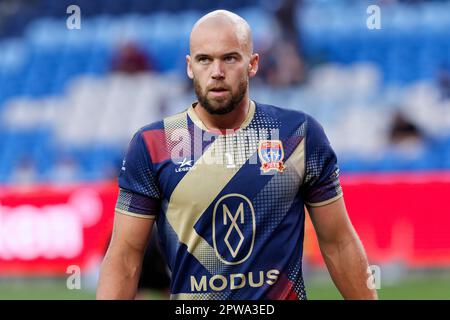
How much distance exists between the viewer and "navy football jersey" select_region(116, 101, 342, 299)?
4.67 meters

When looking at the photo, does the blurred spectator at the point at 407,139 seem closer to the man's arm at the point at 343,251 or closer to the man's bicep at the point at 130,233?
the man's arm at the point at 343,251

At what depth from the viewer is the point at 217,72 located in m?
4.62

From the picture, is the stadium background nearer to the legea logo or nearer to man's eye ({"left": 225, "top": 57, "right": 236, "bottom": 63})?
the legea logo

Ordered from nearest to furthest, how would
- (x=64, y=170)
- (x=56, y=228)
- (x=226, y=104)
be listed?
(x=226, y=104) < (x=56, y=228) < (x=64, y=170)

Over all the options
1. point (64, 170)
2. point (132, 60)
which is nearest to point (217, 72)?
point (64, 170)

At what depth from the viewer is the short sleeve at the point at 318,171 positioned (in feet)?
15.8

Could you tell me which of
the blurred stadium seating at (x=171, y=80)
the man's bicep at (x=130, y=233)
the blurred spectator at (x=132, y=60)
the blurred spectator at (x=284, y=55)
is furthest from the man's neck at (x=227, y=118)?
the blurred spectator at (x=132, y=60)

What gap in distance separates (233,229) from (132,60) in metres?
16.1

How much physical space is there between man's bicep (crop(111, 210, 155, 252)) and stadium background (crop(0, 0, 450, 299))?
8.80 meters

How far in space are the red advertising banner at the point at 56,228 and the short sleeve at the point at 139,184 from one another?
9718mm

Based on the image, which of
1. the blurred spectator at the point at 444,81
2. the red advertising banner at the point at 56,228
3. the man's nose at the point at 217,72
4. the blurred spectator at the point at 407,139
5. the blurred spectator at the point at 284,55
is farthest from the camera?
the blurred spectator at the point at 284,55

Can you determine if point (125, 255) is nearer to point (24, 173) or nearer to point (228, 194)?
point (228, 194)
